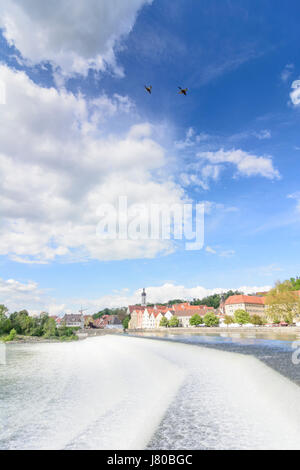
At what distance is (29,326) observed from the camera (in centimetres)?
11394

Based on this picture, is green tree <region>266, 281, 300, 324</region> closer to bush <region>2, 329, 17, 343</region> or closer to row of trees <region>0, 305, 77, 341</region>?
row of trees <region>0, 305, 77, 341</region>

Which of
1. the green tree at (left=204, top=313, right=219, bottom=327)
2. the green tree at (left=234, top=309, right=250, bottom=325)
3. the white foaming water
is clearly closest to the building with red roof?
the green tree at (left=204, top=313, right=219, bottom=327)

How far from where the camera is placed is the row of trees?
105500 millimetres

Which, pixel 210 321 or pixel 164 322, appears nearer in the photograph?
pixel 210 321

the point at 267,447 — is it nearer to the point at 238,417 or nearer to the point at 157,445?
the point at 238,417

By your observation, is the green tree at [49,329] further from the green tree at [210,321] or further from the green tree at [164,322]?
the green tree at [164,322]

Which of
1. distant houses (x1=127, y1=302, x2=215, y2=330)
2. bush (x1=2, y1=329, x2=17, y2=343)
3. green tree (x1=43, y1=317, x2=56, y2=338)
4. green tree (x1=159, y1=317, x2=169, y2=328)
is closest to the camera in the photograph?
bush (x1=2, y1=329, x2=17, y2=343)

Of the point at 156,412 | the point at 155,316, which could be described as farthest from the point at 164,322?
the point at 156,412

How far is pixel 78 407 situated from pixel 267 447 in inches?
328

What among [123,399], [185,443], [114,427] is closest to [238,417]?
[185,443]

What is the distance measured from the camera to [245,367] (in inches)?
855

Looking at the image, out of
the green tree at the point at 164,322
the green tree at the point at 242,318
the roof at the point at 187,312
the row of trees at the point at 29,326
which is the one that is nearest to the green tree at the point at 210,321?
the green tree at the point at 242,318

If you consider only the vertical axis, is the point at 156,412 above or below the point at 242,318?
above

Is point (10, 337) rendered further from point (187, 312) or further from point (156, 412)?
point (187, 312)
